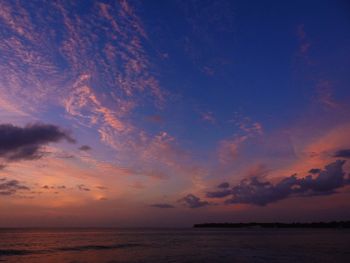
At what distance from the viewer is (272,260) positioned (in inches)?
1916

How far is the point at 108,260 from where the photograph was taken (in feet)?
164

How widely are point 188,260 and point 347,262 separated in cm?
2004

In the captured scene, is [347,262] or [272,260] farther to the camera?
[272,260]

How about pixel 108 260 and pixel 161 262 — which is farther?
pixel 108 260

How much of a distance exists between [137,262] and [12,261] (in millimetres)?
16783

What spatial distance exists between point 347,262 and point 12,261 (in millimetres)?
43312

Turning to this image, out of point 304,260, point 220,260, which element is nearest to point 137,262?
point 220,260

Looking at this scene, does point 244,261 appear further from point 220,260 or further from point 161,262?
point 161,262

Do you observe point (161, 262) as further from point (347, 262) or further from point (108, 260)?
point (347, 262)

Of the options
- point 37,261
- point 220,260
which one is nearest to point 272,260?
point 220,260

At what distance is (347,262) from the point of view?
45500 millimetres

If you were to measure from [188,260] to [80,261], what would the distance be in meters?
14.5

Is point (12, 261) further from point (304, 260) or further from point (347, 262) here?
point (347, 262)

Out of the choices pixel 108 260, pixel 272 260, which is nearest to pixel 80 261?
pixel 108 260
